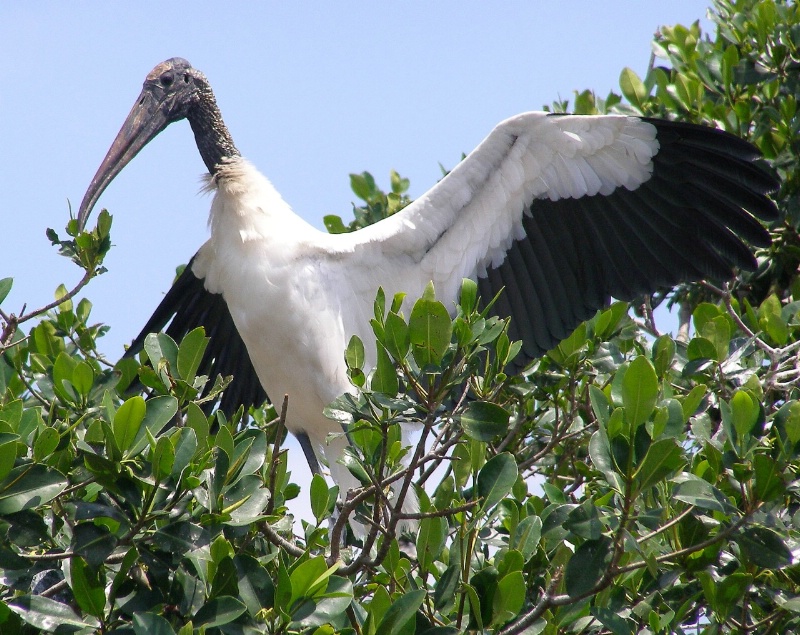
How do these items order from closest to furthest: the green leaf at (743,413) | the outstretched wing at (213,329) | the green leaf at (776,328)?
the green leaf at (743,413) → the green leaf at (776,328) → the outstretched wing at (213,329)

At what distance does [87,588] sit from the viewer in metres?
2.28

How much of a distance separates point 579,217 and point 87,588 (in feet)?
10.9

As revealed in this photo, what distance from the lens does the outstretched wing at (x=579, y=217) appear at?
4.61 meters

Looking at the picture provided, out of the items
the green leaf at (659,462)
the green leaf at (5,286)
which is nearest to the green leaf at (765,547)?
the green leaf at (659,462)

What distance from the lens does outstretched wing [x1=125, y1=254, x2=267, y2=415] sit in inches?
230

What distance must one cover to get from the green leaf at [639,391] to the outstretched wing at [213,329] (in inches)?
147

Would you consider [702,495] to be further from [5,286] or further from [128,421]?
[5,286]

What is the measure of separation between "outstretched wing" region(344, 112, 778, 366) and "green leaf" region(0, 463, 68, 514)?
269cm

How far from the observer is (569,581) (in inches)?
94.1

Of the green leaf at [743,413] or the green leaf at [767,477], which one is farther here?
the green leaf at [743,413]

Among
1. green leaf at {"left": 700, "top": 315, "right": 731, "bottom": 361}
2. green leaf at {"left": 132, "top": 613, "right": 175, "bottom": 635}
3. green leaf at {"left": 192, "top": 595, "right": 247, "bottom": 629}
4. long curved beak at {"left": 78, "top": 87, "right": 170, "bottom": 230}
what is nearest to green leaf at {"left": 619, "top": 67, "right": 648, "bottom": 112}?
green leaf at {"left": 700, "top": 315, "right": 731, "bottom": 361}

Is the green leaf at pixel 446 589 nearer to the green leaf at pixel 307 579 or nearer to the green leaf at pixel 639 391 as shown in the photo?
the green leaf at pixel 307 579

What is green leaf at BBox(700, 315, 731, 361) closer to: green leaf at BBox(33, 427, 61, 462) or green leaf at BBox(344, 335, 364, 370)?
green leaf at BBox(344, 335, 364, 370)


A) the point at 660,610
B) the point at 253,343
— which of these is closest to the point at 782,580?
the point at 660,610
